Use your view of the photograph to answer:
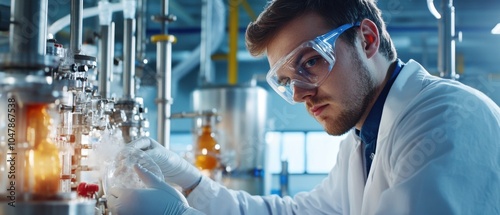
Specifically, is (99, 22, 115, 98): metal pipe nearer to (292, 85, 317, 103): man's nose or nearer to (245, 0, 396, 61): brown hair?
(245, 0, 396, 61): brown hair

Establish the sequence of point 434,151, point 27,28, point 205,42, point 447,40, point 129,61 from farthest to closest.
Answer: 1. point 205,42
2. point 447,40
3. point 129,61
4. point 434,151
5. point 27,28

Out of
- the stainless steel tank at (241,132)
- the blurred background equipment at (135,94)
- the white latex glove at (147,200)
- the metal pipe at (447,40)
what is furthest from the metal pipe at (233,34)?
the white latex glove at (147,200)

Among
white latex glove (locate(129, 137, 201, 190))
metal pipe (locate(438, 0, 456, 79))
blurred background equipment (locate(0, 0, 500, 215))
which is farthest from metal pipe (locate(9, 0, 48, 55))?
metal pipe (locate(438, 0, 456, 79))

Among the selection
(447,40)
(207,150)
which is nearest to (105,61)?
(207,150)

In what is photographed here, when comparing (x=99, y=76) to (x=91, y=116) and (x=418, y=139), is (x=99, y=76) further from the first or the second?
(x=418, y=139)

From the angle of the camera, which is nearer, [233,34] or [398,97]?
[398,97]

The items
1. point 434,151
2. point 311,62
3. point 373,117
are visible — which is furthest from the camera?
point 373,117

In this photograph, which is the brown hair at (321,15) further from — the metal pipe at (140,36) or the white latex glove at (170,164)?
the metal pipe at (140,36)

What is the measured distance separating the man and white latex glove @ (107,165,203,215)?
249mm

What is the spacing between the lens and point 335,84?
1.55 m

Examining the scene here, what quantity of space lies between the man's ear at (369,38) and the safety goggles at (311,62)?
0.04 m

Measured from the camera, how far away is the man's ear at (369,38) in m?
1.59

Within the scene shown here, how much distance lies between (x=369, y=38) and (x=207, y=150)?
1702 millimetres

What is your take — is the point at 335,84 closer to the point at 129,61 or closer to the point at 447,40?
the point at 129,61
